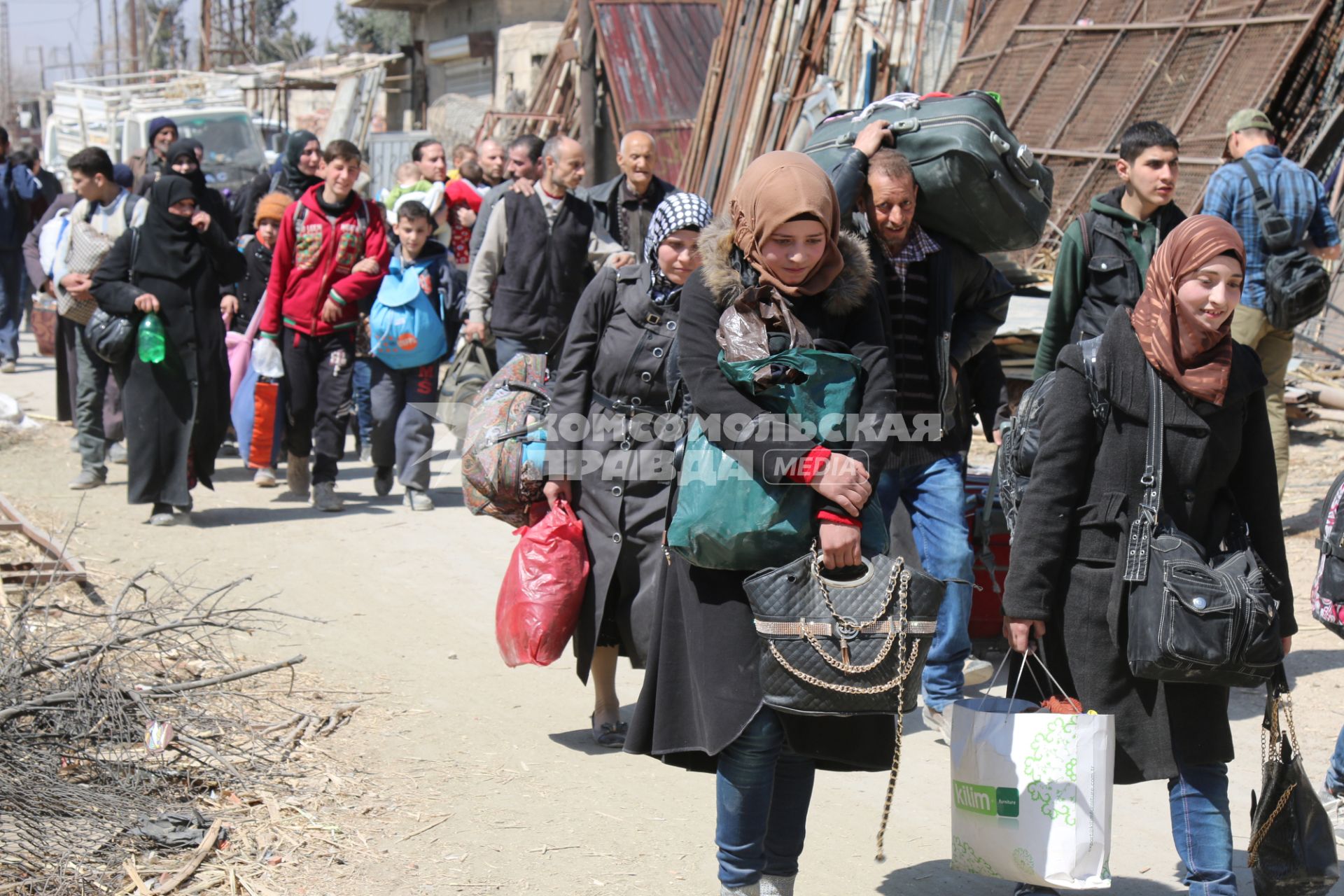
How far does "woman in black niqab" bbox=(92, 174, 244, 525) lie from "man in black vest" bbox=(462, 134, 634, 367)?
1.49 metres

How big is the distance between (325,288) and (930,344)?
476 cm

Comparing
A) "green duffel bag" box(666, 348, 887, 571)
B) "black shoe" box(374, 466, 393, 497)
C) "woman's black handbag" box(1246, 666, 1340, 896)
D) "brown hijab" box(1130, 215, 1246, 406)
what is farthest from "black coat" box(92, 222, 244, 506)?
"woman's black handbag" box(1246, 666, 1340, 896)

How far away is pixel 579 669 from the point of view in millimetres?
5055

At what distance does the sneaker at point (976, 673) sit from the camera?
5691 mm

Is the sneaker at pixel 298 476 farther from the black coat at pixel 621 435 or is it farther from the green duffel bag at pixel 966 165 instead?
the green duffel bag at pixel 966 165

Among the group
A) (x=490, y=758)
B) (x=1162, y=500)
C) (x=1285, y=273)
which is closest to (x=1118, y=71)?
(x=1285, y=273)

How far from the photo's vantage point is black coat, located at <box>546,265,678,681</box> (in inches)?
185

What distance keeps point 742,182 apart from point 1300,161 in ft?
29.1

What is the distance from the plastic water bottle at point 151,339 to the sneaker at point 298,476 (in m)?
1.33

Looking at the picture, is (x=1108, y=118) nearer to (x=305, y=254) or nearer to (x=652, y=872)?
(x=305, y=254)

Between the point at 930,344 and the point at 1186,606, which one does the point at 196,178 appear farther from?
the point at 1186,606

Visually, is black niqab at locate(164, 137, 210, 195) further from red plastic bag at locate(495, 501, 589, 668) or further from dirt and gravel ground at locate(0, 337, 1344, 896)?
red plastic bag at locate(495, 501, 589, 668)

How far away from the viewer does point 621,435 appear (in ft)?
15.5

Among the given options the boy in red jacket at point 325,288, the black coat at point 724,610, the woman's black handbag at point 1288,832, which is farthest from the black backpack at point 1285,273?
the boy in red jacket at point 325,288
